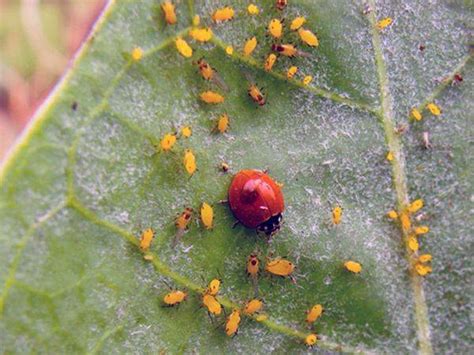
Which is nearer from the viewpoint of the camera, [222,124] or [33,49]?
[222,124]

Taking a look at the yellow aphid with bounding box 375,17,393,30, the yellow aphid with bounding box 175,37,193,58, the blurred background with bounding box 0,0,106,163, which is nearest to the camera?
the yellow aphid with bounding box 175,37,193,58

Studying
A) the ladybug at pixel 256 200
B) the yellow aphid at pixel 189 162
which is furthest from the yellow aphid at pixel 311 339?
the yellow aphid at pixel 189 162

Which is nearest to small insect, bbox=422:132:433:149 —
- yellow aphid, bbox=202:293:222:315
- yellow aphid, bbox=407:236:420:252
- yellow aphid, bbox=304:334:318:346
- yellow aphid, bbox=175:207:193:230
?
yellow aphid, bbox=407:236:420:252

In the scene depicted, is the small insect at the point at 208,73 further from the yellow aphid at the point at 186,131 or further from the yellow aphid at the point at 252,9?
the yellow aphid at the point at 252,9

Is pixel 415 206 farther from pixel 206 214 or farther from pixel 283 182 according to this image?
pixel 206 214

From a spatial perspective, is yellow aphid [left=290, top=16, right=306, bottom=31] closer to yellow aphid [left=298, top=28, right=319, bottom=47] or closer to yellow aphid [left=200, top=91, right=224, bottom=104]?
yellow aphid [left=298, top=28, right=319, bottom=47]

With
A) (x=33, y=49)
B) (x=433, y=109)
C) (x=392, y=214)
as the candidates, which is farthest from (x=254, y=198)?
(x=33, y=49)
